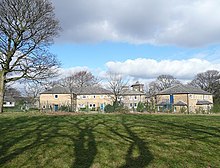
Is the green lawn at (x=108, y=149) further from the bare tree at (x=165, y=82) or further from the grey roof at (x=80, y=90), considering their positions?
the bare tree at (x=165, y=82)

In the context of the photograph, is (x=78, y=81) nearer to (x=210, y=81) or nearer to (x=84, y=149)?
(x=210, y=81)

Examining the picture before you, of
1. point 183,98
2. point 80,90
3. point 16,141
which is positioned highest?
point 80,90

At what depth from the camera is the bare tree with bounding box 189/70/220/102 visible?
75312 millimetres

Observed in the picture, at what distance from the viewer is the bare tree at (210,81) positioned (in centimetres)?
7531

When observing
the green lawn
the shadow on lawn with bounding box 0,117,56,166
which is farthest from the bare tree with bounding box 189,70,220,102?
the shadow on lawn with bounding box 0,117,56,166

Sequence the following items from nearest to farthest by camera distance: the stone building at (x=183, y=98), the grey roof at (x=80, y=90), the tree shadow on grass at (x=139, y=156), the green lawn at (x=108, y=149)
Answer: the tree shadow on grass at (x=139, y=156)
the green lawn at (x=108, y=149)
the stone building at (x=183, y=98)
the grey roof at (x=80, y=90)

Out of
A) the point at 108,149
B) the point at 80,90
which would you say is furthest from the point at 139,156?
the point at 80,90

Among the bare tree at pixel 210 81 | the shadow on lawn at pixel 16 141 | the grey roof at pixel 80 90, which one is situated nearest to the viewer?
the shadow on lawn at pixel 16 141

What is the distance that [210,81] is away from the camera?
77.7 meters

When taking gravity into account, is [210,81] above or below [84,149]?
above

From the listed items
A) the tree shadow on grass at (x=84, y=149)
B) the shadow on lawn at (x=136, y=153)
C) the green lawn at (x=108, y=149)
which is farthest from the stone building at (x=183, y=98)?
the tree shadow on grass at (x=84, y=149)

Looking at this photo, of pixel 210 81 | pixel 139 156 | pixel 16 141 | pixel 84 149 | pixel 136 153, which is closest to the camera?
pixel 139 156

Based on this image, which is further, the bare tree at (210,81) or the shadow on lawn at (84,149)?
the bare tree at (210,81)

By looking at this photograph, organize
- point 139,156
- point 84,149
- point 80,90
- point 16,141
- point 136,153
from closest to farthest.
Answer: point 139,156
point 136,153
point 84,149
point 16,141
point 80,90
